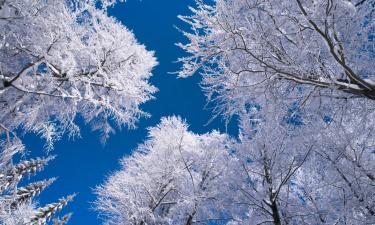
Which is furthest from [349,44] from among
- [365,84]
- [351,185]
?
[351,185]

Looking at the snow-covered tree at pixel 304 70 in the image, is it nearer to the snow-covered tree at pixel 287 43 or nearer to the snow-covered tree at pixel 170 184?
the snow-covered tree at pixel 287 43

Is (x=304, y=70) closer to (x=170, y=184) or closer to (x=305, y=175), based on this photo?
(x=305, y=175)

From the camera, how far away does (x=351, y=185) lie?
578cm

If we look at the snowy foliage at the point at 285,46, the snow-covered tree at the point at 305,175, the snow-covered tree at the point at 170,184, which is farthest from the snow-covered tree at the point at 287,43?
the snow-covered tree at the point at 170,184

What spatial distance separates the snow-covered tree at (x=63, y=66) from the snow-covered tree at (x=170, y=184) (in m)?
2.43

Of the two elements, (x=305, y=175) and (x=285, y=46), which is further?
(x=305, y=175)

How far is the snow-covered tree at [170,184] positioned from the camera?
846cm

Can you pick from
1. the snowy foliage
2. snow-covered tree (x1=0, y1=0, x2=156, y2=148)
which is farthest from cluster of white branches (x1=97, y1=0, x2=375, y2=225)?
snow-covered tree (x1=0, y1=0, x2=156, y2=148)

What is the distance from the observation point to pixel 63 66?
5.25 metres

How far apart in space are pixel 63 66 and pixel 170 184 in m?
6.05

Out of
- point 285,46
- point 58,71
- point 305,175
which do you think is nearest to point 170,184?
point 305,175

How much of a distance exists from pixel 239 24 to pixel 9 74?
16.9ft

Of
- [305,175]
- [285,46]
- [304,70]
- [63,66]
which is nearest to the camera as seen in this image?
[304,70]

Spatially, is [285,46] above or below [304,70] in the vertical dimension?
above
